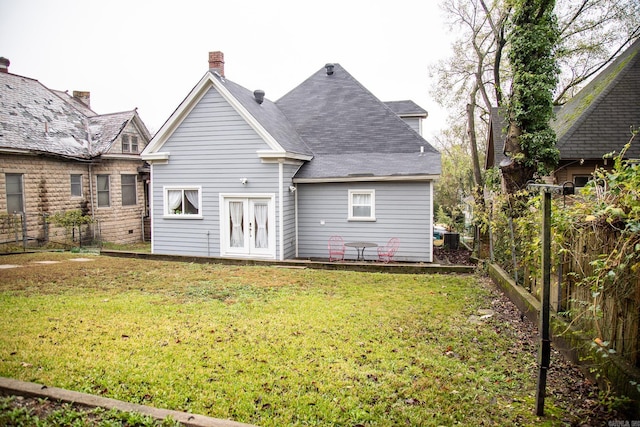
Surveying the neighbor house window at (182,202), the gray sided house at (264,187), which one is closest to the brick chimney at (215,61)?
the gray sided house at (264,187)

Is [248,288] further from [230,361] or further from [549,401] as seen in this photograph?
[549,401]

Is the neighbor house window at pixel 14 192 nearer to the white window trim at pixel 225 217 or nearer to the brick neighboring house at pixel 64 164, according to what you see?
the brick neighboring house at pixel 64 164

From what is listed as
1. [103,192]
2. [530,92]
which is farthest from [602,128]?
[103,192]

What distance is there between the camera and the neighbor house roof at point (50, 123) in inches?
709

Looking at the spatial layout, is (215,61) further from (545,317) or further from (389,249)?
(545,317)

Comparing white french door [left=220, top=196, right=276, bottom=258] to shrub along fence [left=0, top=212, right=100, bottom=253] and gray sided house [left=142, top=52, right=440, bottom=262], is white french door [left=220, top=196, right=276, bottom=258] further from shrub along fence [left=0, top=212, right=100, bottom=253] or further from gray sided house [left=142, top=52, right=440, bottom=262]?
shrub along fence [left=0, top=212, right=100, bottom=253]

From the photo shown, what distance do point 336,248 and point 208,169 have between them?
5570mm

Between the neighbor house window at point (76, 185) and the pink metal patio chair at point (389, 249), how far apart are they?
595 inches

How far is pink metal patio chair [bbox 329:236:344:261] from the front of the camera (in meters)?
15.8

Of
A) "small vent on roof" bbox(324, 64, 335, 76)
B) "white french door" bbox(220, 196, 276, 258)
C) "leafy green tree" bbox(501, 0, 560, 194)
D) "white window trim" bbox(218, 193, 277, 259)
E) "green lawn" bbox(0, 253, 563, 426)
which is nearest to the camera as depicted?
"green lawn" bbox(0, 253, 563, 426)

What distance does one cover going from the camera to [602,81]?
17078 millimetres

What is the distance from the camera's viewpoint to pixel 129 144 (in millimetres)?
22641

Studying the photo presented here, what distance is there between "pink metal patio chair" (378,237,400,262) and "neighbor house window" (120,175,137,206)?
1497 cm

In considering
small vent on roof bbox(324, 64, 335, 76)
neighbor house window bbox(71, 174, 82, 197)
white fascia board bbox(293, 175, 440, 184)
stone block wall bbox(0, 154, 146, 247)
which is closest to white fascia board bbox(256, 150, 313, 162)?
white fascia board bbox(293, 175, 440, 184)
